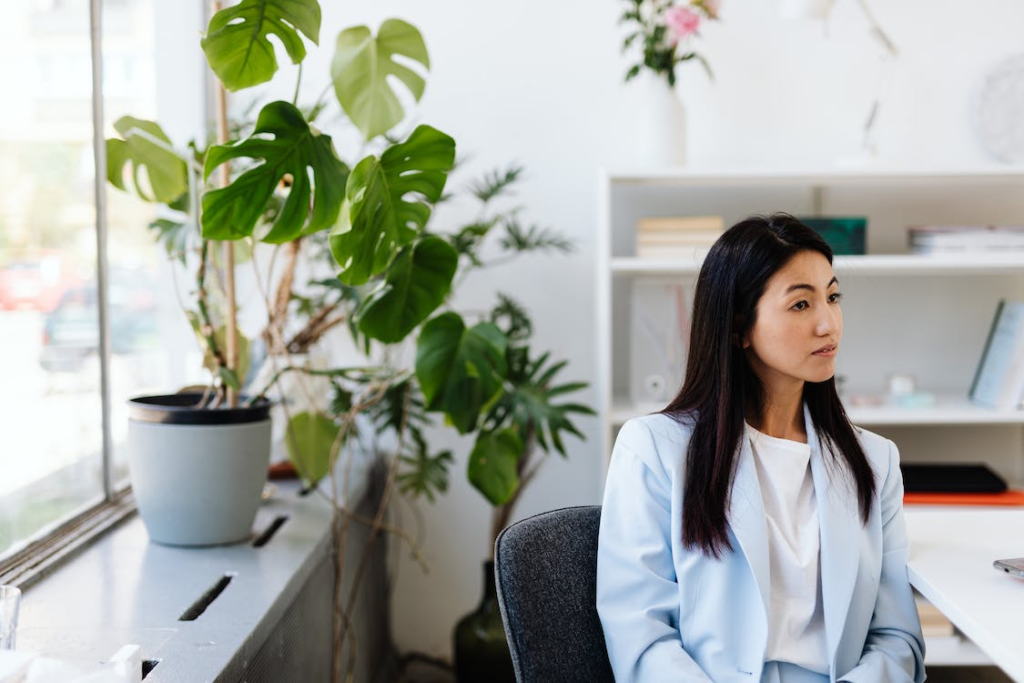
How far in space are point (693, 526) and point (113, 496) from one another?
4.74ft

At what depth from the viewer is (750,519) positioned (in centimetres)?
150

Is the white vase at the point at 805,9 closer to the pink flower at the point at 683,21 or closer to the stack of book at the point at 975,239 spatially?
the pink flower at the point at 683,21

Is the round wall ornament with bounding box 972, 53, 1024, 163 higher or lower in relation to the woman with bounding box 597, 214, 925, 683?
higher

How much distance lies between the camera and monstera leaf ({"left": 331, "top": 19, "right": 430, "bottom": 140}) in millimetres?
1989

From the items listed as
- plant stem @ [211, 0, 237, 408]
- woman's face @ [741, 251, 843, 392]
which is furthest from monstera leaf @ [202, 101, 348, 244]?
woman's face @ [741, 251, 843, 392]

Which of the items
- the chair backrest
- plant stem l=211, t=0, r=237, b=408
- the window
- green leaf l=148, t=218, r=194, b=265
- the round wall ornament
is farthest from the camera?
the round wall ornament

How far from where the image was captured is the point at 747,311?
5.25 ft

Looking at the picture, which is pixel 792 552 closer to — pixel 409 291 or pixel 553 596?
pixel 553 596

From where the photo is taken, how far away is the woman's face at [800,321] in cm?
156

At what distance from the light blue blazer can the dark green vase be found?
1.30 m

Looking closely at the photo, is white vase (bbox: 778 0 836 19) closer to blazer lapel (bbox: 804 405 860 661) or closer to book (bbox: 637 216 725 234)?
book (bbox: 637 216 725 234)

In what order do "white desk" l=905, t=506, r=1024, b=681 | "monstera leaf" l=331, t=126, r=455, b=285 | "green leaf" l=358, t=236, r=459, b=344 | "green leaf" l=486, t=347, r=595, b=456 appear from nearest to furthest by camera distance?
"white desk" l=905, t=506, r=1024, b=681 < "monstera leaf" l=331, t=126, r=455, b=285 < "green leaf" l=358, t=236, r=459, b=344 < "green leaf" l=486, t=347, r=595, b=456

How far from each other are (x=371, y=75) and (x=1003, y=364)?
6.43 ft

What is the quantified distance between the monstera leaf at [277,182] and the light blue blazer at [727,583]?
69 centimetres
